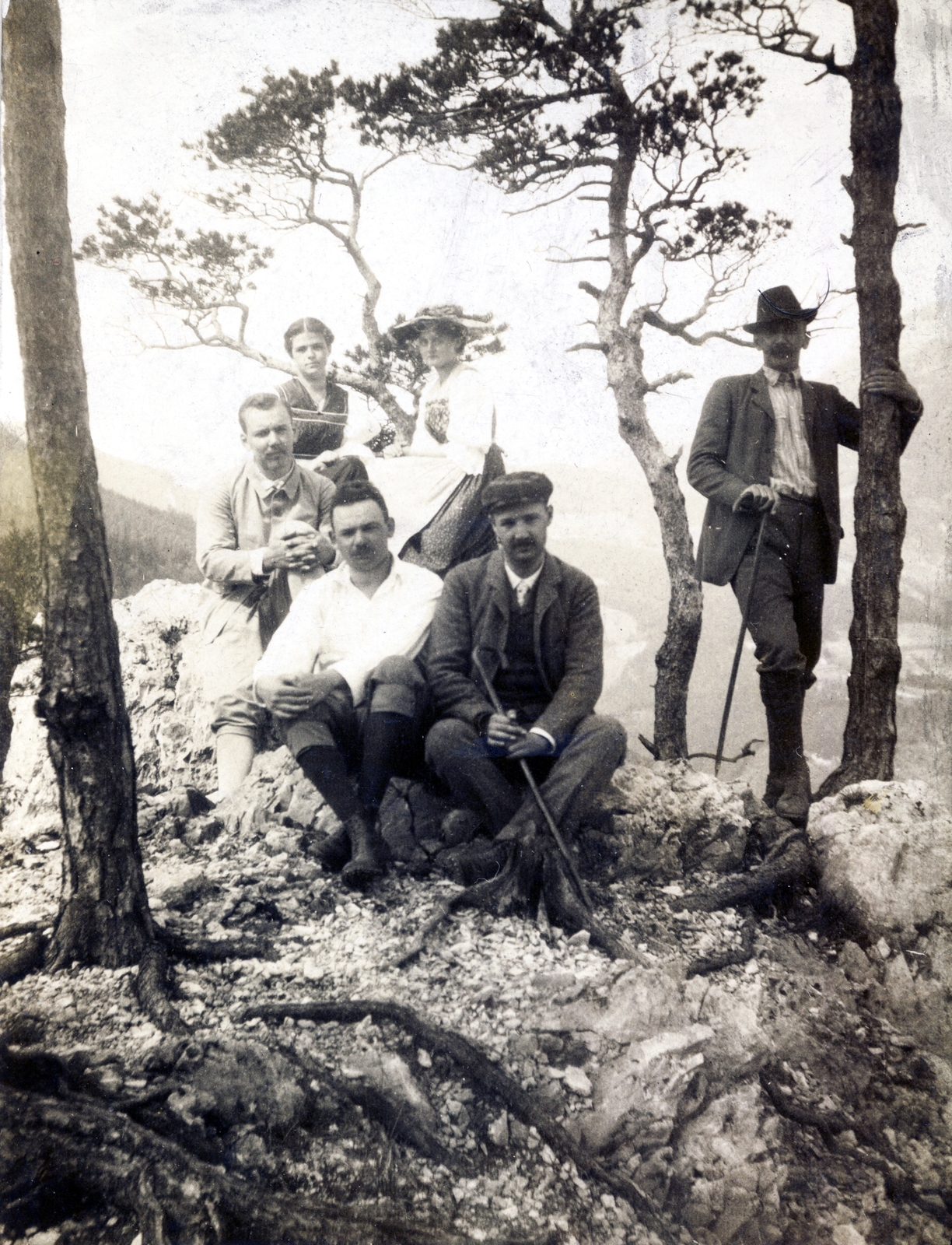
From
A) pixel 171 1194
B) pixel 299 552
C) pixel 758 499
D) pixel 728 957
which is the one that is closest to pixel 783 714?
pixel 758 499

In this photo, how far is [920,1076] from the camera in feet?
9.04

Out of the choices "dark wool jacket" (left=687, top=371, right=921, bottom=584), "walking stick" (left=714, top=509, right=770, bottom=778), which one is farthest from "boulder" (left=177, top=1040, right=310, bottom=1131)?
"dark wool jacket" (left=687, top=371, right=921, bottom=584)

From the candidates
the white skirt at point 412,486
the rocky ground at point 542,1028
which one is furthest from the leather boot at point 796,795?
the white skirt at point 412,486

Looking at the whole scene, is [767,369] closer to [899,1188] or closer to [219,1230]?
[899,1188]

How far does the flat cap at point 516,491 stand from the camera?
319cm

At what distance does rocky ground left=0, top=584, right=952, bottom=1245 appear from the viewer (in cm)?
248

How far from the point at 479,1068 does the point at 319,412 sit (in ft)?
8.57

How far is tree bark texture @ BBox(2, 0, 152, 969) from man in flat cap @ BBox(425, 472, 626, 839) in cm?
116

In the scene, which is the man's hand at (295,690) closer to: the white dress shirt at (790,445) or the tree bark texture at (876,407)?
the white dress shirt at (790,445)

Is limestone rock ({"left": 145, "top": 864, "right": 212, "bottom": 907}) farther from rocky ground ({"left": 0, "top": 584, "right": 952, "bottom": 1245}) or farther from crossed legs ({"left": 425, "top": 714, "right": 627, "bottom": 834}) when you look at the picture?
crossed legs ({"left": 425, "top": 714, "right": 627, "bottom": 834})

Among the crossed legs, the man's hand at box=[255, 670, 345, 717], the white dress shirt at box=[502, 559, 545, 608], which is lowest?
the crossed legs

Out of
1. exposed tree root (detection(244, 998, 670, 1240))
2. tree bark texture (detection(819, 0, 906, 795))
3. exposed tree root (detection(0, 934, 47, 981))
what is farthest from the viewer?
tree bark texture (detection(819, 0, 906, 795))

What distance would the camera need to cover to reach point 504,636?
321 cm

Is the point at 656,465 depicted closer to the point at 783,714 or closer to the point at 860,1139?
the point at 783,714
